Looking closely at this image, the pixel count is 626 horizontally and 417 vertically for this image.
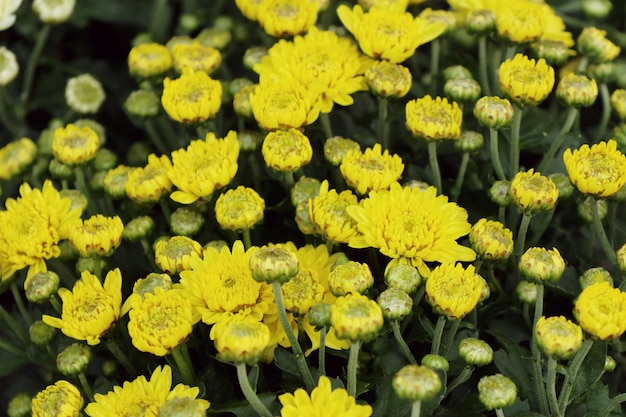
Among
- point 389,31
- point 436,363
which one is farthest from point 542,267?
point 389,31

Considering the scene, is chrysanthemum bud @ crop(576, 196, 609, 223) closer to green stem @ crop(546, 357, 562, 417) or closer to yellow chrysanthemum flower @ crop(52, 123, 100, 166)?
green stem @ crop(546, 357, 562, 417)

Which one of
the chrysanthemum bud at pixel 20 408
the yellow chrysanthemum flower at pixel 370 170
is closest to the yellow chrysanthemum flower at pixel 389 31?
the yellow chrysanthemum flower at pixel 370 170

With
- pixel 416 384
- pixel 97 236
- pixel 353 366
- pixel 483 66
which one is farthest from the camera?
pixel 483 66

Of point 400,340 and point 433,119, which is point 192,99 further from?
point 400,340

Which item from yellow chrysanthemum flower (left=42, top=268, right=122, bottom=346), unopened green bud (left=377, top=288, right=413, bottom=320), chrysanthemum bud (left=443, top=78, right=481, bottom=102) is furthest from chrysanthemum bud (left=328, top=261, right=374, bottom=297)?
chrysanthemum bud (left=443, top=78, right=481, bottom=102)

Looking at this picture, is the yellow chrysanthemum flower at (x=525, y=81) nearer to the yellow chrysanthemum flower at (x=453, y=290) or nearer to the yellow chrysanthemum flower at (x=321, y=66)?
the yellow chrysanthemum flower at (x=321, y=66)

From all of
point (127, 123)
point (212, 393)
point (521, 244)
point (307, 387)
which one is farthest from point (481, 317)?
point (127, 123)

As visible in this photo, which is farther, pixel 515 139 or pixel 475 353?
pixel 515 139
